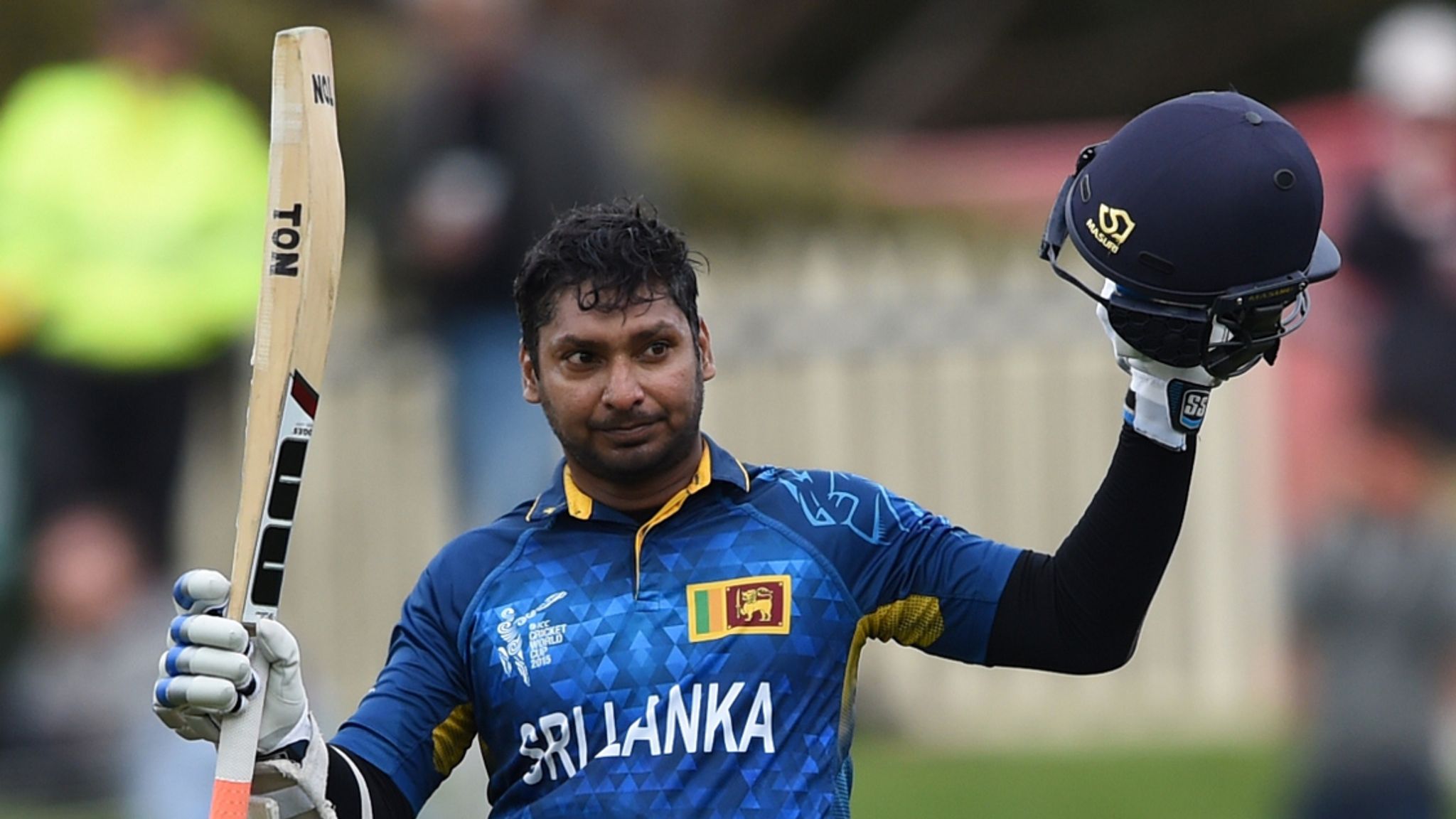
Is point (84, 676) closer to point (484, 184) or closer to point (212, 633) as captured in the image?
point (484, 184)

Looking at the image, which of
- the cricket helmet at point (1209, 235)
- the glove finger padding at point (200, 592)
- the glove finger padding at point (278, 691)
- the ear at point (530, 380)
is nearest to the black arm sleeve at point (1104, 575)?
the cricket helmet at point (1209, 235)

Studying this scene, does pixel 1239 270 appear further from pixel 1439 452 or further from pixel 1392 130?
pixel 1392 130

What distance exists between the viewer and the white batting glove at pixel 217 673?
4270mm

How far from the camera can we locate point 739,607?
4.54m

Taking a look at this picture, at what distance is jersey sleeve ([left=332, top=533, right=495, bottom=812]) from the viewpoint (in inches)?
180

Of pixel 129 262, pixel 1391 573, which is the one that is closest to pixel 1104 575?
pixel 1391 573

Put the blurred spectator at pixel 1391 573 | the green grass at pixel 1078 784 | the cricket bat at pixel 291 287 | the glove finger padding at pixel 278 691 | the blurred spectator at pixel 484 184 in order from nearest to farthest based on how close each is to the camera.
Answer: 1. the glove finger padding at pixel 278 691
2. the cricket bat at pixel 291 287
3. the blurred spectator at pixel 484 184
4. the blurred spectator at pixel 1391 573
5. the green grass at pixel 1078 784

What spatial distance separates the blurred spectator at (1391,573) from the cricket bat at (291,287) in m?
5.35

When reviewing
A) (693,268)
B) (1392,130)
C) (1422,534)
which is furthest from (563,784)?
(1392,130)

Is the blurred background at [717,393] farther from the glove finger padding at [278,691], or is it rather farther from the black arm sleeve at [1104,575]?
the black arm sleeve at [1104,575]

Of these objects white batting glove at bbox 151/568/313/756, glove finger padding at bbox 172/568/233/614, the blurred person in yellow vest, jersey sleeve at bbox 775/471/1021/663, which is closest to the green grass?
the blurred person in yellow vest

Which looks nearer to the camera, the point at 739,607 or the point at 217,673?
the point at 217,673

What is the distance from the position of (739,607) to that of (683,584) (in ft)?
0.34

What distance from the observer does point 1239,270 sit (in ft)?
13.6
